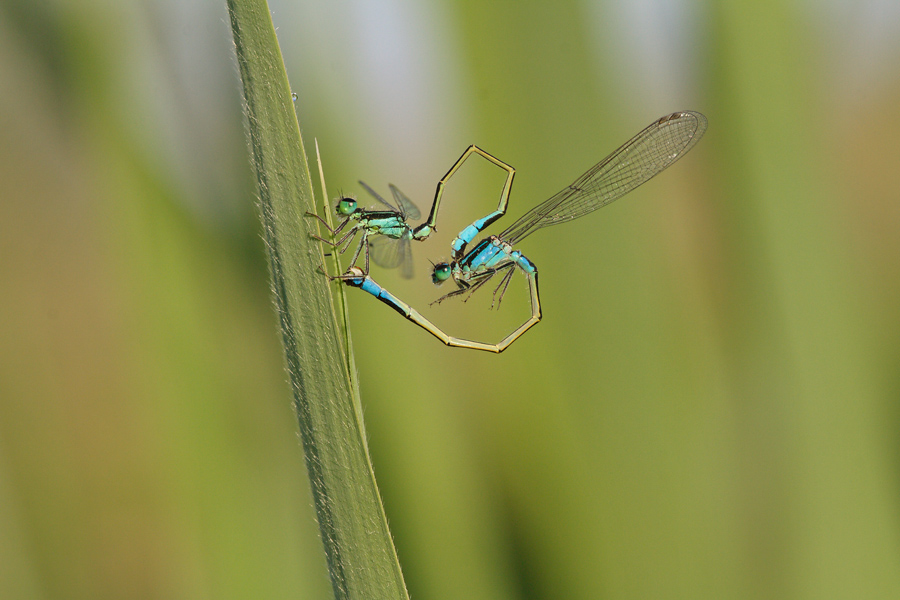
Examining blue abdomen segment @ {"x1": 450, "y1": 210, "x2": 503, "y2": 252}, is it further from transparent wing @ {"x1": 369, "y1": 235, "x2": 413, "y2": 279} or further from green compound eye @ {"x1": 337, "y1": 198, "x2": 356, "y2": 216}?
green compound eye @ {"x1": 337, "y1": 198, "x2": 356, "y2": 216}

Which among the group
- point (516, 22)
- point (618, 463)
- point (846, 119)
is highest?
point (516, 22)

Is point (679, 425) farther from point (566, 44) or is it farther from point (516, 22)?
point (516, 22)

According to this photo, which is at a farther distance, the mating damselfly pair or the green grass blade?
the mating damselfly pair

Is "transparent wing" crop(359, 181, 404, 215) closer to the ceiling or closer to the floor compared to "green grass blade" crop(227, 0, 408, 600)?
closer to the ceiling

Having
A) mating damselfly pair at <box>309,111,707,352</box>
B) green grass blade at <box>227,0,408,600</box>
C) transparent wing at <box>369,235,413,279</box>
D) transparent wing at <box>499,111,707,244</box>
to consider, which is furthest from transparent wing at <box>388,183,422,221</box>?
green grass blade at <box>227,0,408,600</box>

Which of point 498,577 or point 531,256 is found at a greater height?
point 531,256

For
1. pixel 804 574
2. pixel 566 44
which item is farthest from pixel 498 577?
pixel 566 44

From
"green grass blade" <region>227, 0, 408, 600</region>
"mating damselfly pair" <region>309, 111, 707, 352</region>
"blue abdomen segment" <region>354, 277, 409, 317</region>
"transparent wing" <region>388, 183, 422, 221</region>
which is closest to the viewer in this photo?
"green grass blade" <region>227, 0, 408, 600</region>
